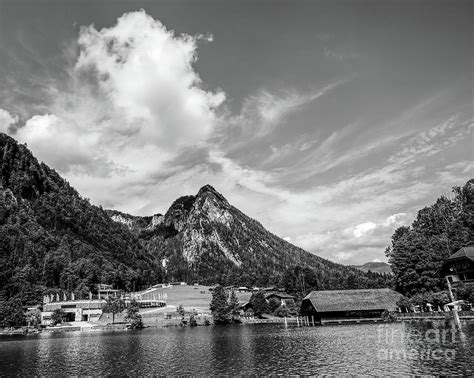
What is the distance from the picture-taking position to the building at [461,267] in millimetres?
80062

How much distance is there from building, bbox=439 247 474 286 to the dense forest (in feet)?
15.8

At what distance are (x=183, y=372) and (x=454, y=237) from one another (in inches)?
3806

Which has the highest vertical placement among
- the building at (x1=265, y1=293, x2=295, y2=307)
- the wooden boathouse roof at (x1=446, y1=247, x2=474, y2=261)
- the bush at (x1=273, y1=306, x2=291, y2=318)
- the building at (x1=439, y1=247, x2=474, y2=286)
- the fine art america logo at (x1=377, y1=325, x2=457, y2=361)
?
the wooden boathouse roof at (x1=446, y1=247, x2=474, y2=261)

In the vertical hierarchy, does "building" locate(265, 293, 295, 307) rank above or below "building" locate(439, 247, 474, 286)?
below

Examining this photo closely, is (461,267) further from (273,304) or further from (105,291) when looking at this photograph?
(105,291)

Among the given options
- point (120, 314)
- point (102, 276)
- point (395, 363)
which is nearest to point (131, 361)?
point (395, 363)

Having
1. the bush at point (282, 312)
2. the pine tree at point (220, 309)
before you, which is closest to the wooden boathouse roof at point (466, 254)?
the bush at point (282, 312)

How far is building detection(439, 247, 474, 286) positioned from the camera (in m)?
80.1

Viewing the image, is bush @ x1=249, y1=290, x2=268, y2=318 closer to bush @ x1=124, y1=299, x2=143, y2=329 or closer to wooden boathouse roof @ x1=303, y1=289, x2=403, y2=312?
wooden boathouse roof @ x1=303, y1=289, x2=403, y2=312

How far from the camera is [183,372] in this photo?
117ft

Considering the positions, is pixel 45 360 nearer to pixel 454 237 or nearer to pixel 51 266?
pixel 454 237

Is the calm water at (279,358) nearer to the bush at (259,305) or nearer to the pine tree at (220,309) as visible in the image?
the pine tree at (220,309)

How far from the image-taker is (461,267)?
81750 millimetres

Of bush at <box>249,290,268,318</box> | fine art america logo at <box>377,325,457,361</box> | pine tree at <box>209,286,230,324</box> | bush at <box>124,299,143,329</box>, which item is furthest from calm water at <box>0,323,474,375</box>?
bush at <box>249,290,268,318</box>
